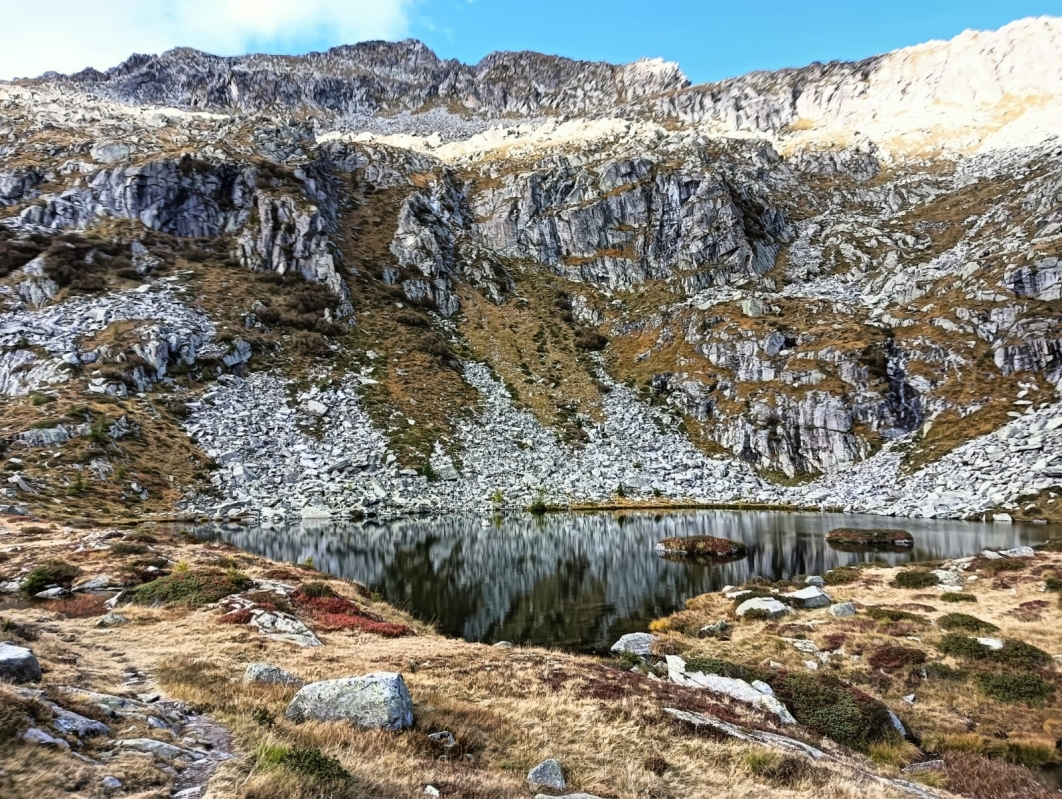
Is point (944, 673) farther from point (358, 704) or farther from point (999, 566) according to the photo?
point (999, 566)

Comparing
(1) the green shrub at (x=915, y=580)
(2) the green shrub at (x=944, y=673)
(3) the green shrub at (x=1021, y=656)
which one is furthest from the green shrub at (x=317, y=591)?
(1) the green shrub at (x=915, y=580)

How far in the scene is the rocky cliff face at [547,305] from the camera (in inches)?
2896

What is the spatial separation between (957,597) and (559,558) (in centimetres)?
2548

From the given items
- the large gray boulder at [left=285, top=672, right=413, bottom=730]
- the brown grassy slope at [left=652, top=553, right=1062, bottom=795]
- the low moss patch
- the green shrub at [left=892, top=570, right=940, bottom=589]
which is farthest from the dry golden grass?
the large gray boulder at [left=285, top=672, right=413, bottom=730]

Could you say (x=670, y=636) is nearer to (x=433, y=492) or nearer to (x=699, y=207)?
(x=433, y=492)

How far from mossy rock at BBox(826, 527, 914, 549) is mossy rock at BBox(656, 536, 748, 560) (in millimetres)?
10922

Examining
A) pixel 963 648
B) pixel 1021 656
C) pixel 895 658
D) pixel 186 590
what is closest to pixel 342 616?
pixel 186 590

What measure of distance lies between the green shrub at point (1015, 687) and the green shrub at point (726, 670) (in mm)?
7446

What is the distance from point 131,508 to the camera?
53812 millimetres

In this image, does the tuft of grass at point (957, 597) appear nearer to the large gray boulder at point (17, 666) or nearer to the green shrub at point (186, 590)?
→ the green shrub at point (186, 590)

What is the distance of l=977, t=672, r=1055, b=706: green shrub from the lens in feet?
61.4

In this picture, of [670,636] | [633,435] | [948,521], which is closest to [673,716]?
[670,636]

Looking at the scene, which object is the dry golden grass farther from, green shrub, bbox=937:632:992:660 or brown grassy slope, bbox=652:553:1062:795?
green shrub, bbox=937:632:992:660

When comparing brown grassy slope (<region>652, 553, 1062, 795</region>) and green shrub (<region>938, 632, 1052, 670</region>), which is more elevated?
green shrub (<region>938, 632, 1052, 670</region>)
